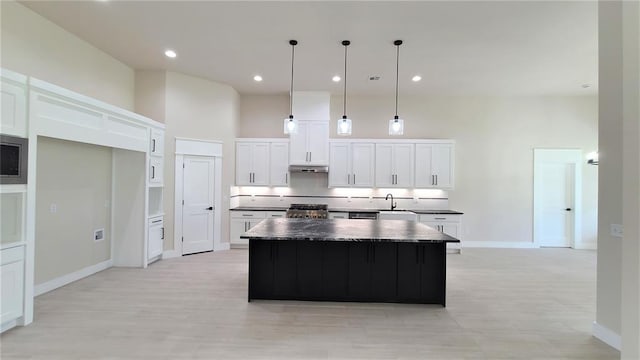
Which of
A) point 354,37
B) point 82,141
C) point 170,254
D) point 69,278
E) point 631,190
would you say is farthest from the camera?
point 170,254

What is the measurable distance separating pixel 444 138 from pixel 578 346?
186 inches

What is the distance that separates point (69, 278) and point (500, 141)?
817 cm

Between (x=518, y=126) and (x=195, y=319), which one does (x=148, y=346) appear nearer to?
(x=195, y=319)

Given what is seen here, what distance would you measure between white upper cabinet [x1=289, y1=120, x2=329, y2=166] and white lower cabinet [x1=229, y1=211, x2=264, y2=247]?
1318 mm

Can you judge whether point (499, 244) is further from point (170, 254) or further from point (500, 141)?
point (170, 254)

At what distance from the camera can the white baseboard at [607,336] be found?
269 cm

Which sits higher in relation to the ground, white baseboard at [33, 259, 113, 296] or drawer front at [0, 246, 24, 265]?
drawer front at [0, 246, 24, 265]

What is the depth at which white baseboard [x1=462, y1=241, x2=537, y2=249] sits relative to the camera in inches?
261

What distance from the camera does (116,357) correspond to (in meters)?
2.45

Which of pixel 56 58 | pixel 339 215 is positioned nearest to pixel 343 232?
pixel 339 215

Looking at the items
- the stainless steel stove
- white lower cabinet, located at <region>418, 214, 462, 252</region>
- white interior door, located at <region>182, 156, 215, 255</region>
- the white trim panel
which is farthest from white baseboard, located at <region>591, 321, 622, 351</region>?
the white trim panel

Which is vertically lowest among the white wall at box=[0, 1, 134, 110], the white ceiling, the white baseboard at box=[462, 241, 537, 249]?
the white baseboard at box=[462, 241, 537, 249]

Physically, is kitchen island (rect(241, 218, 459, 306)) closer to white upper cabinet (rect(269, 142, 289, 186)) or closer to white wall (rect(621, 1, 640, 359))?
white wall (rect(621, 1, 640, 359))

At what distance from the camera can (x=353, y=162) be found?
6.48 metres
